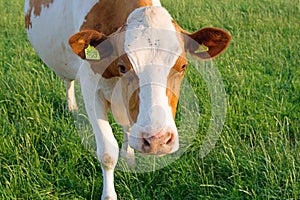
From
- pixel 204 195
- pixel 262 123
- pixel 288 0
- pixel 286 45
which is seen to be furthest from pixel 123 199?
pixel 288 0

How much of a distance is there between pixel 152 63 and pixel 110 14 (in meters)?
0.62

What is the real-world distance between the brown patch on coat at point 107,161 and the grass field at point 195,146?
0.44 ft

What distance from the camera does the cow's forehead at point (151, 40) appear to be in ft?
6.70

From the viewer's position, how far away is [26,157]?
294 centimetres

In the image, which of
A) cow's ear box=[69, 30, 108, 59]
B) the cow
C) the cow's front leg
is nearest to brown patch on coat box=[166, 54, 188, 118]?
the cow

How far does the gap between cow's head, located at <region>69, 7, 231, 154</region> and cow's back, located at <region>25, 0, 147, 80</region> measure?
0.22 meters

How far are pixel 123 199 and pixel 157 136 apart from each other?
101 centimetres

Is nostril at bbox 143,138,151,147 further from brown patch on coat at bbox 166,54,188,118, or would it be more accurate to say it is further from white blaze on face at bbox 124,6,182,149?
brown patch on coat at bbox 166,54,188,118

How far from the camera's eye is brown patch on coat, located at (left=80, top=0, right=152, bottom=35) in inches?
95.7

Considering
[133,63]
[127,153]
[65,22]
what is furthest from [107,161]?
[65,22]

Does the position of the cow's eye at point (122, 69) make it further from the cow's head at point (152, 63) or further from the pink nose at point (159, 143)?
the pink nose at point (159, 143)

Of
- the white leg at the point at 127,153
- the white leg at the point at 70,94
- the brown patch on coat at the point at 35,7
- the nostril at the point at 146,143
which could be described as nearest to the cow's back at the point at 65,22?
the brown patch on coat at the point at 35,7

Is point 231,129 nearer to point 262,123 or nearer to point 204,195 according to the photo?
point 262,123

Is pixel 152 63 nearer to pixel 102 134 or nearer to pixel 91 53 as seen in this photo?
pixel 91 53
